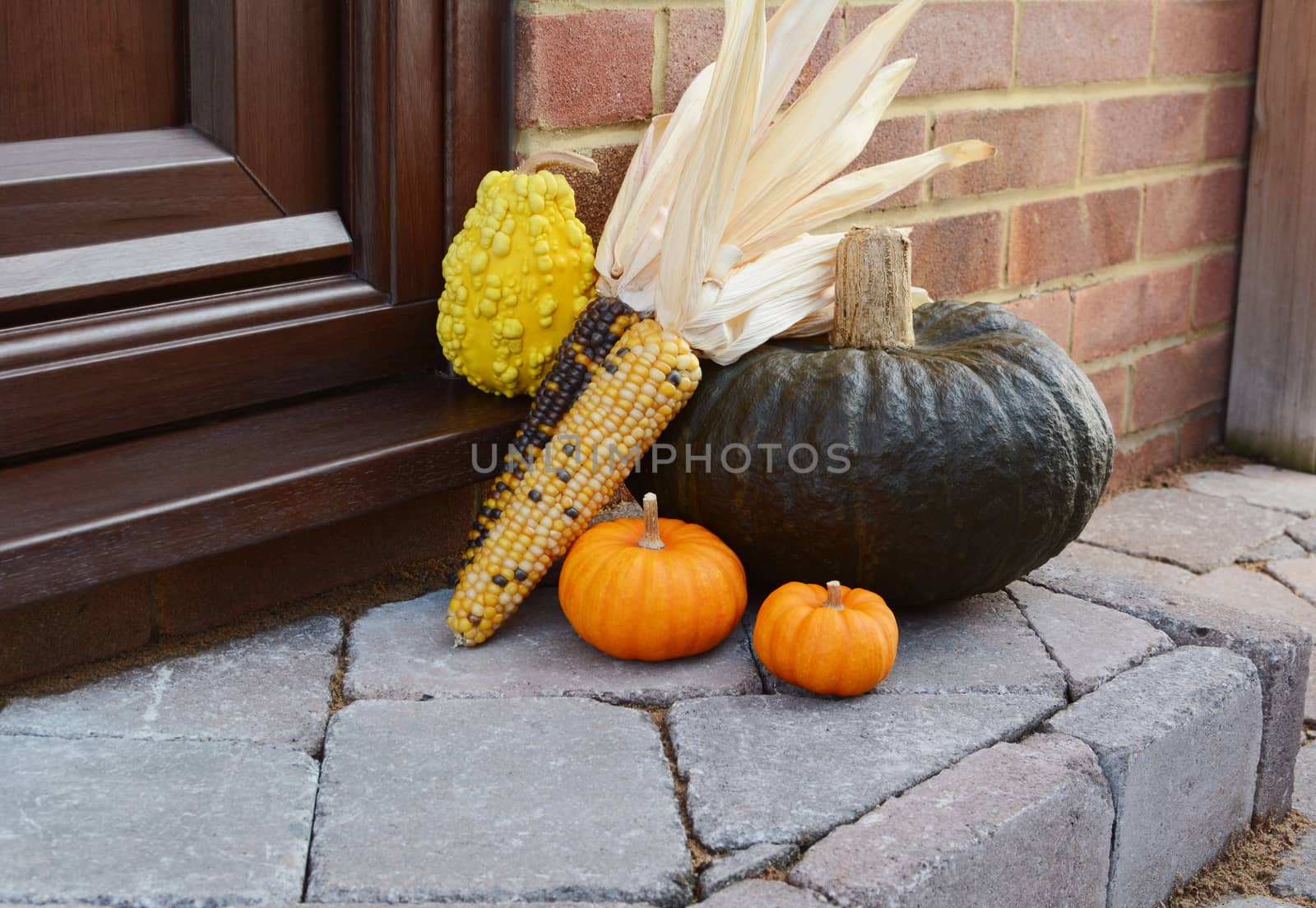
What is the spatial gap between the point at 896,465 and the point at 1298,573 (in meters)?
1.61

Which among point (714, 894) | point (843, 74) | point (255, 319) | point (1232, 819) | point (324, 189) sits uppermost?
point (843, 74)

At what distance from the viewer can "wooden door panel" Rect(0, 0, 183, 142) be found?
1837mm

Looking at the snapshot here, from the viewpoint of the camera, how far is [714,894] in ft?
4.65

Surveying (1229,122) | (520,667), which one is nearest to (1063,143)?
(1229,122)

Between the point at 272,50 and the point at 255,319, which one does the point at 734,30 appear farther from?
the point at 255,319

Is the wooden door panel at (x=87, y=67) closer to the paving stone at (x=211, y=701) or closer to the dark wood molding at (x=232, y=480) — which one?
the dark wood molding at (x=232, y=480)

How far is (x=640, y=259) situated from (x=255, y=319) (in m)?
0.59

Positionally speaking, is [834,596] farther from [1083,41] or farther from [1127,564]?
[1083,41]

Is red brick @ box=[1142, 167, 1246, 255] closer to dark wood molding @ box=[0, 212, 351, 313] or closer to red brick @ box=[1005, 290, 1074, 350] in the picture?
red brick @ box=[1005, 290, 1074, 350]

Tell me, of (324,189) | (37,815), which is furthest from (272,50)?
(37,815)

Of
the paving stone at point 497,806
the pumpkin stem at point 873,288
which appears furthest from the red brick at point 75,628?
the pumpkin stem at point 873,288

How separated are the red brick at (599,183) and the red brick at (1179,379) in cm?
186

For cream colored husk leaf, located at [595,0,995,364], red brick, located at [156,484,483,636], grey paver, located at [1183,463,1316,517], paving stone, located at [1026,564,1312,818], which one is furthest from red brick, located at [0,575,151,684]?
grey paver, located at [1183,463,1316,517]

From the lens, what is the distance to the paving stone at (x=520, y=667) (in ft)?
6.07
